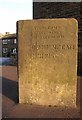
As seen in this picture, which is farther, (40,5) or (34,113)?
(40,5)

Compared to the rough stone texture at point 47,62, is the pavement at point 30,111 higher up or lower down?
lower down

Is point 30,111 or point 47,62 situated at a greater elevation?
point 47,62

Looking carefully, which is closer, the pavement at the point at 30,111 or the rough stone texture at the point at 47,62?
the pavement at the point at 30,111

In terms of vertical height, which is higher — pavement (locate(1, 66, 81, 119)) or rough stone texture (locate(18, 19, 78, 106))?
rough stone texture (locate(18, 19, 78, 106))

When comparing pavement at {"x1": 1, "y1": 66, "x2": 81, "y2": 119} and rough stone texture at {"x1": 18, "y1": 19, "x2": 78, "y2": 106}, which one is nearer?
pavement at {"x1": 1, "y1": 66, "x2": 81, "y2": 119}

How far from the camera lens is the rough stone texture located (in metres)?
5.91

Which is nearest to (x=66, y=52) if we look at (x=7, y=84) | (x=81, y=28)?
(x=7, y=84)

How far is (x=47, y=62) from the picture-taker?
19.7 ft

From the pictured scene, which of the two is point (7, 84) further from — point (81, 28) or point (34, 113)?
point (81, 28)

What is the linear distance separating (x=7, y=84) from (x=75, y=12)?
484cm

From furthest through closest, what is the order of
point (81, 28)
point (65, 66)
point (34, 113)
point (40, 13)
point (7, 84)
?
point (40, 13)
point (81, 28)
point (7, 84)
point (65, 66)
point (34, 113)

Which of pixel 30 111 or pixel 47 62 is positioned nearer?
pixel 30 111

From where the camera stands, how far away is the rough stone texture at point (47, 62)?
19.4ft

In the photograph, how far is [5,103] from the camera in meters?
6.12
